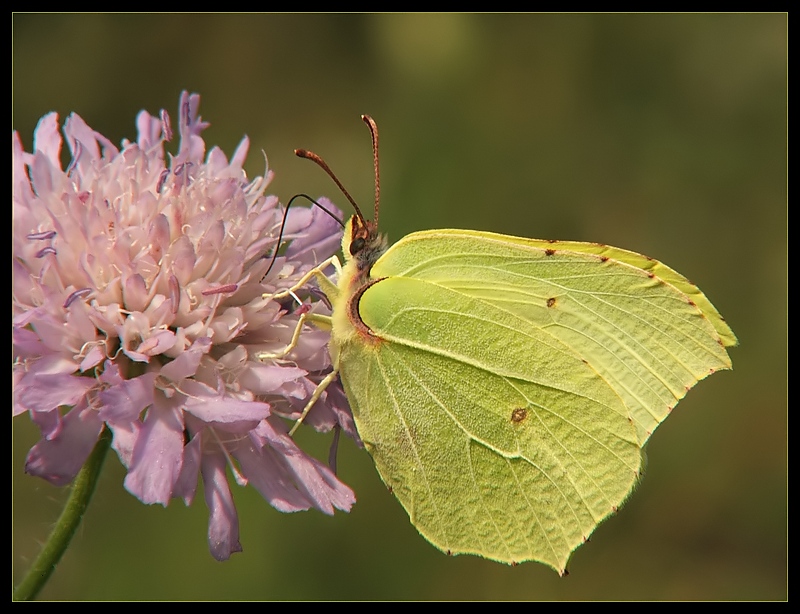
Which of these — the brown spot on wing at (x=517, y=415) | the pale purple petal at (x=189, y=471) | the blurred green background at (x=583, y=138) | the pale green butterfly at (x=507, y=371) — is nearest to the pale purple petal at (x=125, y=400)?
the pale purple petal at (x=189, y=471)

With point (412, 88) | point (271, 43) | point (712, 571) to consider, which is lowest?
point (712, 571)

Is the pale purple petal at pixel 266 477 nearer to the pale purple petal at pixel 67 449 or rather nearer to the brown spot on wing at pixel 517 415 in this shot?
the pale purple petal at pixel 67 449

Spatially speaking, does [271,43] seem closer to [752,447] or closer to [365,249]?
[365,249]

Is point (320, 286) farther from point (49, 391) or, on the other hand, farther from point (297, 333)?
point (49, 391)

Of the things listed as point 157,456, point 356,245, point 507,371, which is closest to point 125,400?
point 157,456

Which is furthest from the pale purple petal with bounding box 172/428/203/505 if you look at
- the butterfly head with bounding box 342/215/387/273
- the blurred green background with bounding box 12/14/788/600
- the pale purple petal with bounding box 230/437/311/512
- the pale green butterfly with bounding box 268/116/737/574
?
the blurred green background with bounding box 12/14/788/600

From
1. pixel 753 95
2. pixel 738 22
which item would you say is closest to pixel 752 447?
pixel 753 95
